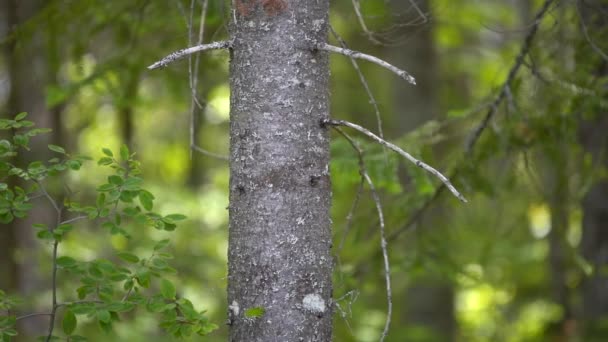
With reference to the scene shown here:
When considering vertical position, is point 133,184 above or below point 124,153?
below

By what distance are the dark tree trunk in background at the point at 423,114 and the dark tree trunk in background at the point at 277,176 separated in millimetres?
6191

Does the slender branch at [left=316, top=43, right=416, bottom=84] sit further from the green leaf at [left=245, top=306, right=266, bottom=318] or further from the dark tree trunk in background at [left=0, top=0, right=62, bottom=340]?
the dark tree trunk in background at [left=0, top=0, right=62, bottom=340]

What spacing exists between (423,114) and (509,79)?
483 centimetres

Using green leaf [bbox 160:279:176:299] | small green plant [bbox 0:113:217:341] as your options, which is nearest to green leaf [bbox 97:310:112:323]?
small green plant [bbox 0:113:217:341]

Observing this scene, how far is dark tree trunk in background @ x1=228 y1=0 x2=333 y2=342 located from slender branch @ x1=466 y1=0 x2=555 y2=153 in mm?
1648

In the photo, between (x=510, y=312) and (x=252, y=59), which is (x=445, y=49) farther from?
(x=252, y=59)

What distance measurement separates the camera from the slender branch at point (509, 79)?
12.3 ft

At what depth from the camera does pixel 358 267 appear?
4.99 metres

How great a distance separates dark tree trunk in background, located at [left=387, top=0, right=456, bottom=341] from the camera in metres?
8.79

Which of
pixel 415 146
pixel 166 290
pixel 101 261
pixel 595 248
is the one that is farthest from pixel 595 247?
pixel 101 261

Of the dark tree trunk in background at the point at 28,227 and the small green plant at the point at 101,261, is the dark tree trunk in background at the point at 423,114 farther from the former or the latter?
the small green plant at the point at 101,261

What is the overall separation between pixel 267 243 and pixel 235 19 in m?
0.89

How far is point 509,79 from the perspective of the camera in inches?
158

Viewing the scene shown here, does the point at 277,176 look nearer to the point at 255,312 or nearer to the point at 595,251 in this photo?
the point at 255,312
